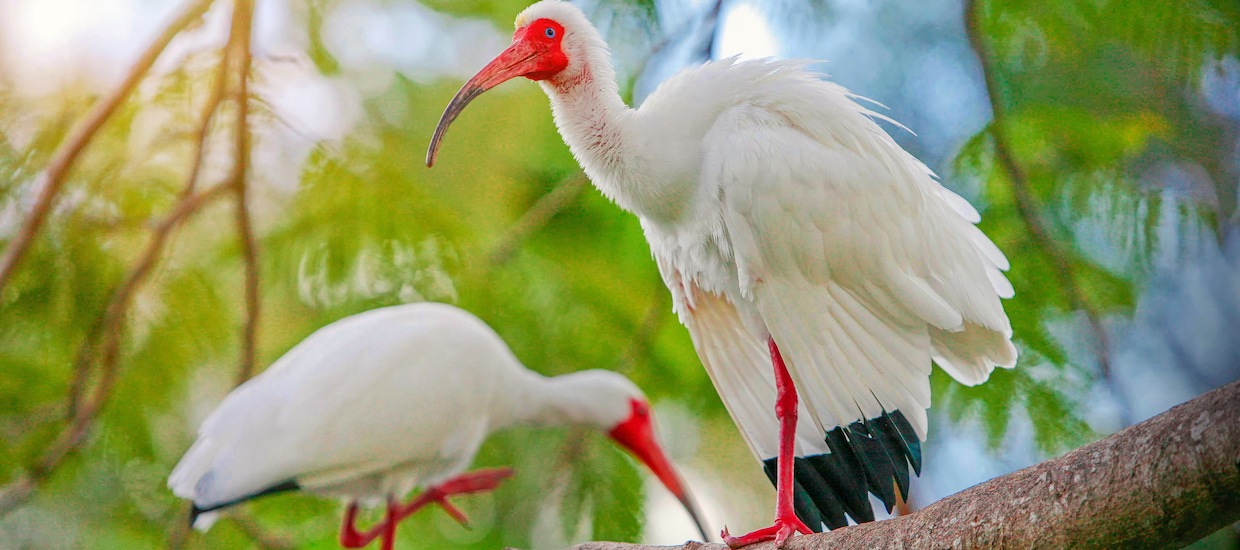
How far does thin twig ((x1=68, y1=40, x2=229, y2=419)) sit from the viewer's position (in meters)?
2.57

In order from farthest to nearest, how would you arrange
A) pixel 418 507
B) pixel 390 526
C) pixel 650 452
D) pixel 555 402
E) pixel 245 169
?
pixel 650 452, pixel 555 402, pixel 418 507, pixel 390 526, pixel 245 169

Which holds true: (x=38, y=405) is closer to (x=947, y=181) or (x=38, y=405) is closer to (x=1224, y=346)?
(x=947, y=181)

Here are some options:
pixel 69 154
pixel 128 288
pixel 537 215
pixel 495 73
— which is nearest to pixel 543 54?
pixel 495 73

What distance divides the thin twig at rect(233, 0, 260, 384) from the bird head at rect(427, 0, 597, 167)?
0.64 m

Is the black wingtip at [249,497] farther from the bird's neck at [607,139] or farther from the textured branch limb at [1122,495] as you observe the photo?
the textured branch limb at [1122,495]

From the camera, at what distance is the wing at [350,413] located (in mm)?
2691

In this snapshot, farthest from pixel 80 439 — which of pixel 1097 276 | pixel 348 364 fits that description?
pixel 1097 276

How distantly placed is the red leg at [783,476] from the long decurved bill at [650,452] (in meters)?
1.72

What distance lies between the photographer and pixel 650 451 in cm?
393

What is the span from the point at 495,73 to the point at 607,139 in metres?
0.41

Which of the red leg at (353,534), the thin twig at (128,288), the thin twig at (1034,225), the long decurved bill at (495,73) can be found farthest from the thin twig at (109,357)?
the thin twig at (1034,225)

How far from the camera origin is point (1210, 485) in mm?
1127

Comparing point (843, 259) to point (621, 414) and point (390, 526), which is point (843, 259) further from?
point (621, 414)

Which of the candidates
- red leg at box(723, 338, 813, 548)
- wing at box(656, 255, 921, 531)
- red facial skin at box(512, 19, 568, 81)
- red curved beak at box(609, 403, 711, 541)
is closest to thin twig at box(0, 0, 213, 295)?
red facial skin at box(512, 19, 568, 81)
